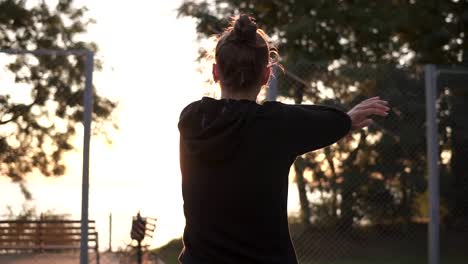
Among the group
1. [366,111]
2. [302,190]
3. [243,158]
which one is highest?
[366,111]

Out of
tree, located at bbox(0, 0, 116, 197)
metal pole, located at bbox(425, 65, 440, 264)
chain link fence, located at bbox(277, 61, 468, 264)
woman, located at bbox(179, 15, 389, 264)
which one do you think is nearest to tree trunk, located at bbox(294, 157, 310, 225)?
chain link fence, located at bbox(277, 61, 468, 264)

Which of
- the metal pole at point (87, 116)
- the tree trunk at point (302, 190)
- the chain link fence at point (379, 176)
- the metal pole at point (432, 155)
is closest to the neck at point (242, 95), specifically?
the metal pole at point (87, 116)

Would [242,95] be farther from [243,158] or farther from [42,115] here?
[42,115]

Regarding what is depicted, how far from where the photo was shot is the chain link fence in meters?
9.84

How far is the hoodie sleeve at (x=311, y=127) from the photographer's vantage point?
207 centimetres

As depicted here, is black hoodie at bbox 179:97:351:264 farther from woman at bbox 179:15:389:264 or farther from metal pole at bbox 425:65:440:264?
metal pole at bbox 425:65:440:264

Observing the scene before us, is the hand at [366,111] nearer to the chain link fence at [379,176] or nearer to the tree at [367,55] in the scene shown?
the tree at [367,55]

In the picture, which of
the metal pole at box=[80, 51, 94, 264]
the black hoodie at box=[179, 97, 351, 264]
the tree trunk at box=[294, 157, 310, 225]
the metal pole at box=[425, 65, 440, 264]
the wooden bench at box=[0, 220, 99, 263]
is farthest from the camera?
the tree trunk at box=[294, 157, 310, 225]

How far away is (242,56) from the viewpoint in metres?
2.06

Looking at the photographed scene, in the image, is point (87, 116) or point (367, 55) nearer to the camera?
point (87, 116)

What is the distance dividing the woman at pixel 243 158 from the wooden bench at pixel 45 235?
6510mm

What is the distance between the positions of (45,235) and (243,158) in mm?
6838

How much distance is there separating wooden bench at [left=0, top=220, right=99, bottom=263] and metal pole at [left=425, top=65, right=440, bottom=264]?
11.6ft

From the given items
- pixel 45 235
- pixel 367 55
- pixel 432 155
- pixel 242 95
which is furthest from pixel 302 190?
pixel 242 95
